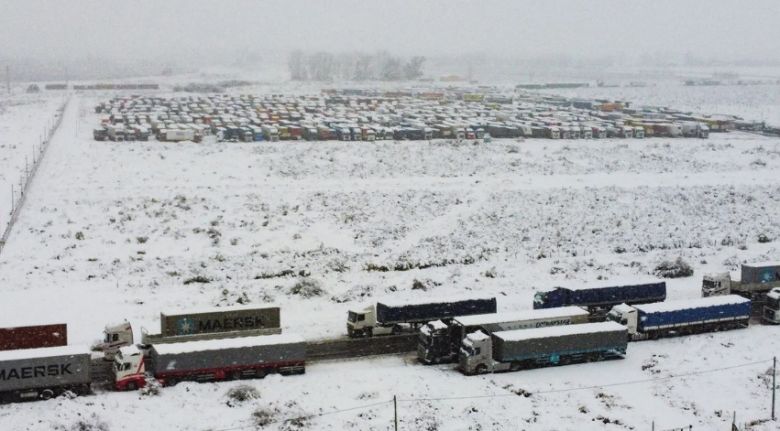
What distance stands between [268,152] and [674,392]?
5970cm

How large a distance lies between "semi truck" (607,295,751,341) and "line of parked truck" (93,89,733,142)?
202 feet

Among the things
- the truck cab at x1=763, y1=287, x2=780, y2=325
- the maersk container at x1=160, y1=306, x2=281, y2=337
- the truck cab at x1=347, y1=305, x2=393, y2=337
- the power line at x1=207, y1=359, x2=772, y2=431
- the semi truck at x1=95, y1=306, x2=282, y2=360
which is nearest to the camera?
the power line at x1=207, y1=359, x2=772, y2=431

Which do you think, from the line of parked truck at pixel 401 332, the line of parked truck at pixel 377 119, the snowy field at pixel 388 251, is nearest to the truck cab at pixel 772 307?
the line of parked truck at pixel 401 332

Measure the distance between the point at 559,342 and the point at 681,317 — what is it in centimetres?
723

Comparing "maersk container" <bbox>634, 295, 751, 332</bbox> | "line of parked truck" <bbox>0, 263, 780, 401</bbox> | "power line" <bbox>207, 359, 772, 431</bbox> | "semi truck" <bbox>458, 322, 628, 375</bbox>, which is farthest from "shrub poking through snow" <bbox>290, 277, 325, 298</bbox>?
"maersk container" <bbox>634, 295, 751, 332</bbox>

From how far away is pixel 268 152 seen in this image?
83.2m

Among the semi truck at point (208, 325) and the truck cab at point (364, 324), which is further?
the truck cab at point (364, 324)

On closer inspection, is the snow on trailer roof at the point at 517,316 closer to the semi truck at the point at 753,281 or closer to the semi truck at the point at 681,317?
the semi truck at the point at 681,317

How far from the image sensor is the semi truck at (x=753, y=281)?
40.6 metres

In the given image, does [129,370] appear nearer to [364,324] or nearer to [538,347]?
[364,324]

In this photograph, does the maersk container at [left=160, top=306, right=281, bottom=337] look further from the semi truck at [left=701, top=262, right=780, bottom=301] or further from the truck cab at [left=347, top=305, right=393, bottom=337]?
the semi truck at [left=701, top=262, right=780, bottom=301]

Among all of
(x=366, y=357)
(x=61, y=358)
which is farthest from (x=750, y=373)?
(x=61, y=358)

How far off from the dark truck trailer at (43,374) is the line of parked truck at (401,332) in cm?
3

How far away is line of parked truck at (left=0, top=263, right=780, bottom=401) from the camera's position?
28516 millimetres
